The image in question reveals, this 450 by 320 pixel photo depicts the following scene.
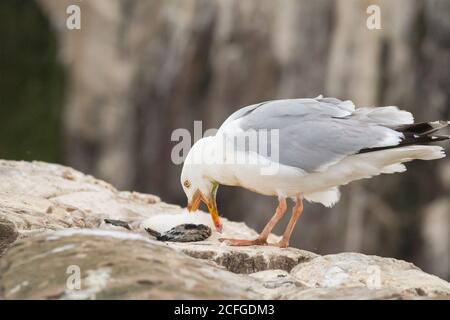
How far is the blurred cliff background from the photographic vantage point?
11.0 metres

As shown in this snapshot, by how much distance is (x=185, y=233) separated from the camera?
18.2 ft

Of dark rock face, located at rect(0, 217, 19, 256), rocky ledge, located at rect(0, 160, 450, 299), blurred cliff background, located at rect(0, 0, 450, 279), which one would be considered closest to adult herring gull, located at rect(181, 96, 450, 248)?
rocky ledge, located at rect(0, 160, 450, 299)

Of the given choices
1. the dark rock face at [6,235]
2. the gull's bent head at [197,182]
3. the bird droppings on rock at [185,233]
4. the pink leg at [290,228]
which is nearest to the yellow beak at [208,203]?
the gull's bent head at [197,182]

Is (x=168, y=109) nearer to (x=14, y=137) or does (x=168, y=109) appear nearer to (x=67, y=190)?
(x=14, y=137)

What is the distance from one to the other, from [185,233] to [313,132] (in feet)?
3.11

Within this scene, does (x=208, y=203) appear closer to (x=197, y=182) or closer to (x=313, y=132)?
(x=197, y=182)

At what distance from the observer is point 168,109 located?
13.7m

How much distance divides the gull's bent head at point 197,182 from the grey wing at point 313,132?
11.9 inches

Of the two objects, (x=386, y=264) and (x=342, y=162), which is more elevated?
(x=342, y=162)

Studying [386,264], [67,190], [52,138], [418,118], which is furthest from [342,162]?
[52,138]

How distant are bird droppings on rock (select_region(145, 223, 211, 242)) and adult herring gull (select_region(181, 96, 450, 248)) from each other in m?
0.27

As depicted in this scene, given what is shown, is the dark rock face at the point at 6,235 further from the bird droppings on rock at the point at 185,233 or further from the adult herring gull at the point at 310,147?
the adult herring gull at the point at 310,147

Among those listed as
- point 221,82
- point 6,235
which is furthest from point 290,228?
point 221,82

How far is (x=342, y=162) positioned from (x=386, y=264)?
65 cm
